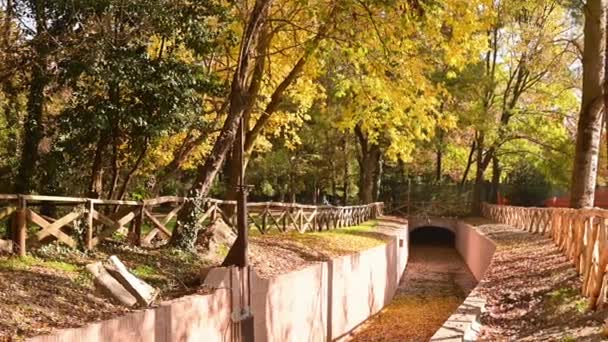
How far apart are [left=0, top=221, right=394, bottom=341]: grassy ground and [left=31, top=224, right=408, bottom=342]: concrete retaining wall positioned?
13.2 inches

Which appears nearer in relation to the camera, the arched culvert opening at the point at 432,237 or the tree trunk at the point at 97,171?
the tree trunk at the point at 97,171

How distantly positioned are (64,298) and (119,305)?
0.74m

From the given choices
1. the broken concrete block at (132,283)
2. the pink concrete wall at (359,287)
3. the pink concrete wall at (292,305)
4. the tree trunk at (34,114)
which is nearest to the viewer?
the broken concrete block at (132,283)

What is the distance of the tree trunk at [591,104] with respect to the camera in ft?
47.2

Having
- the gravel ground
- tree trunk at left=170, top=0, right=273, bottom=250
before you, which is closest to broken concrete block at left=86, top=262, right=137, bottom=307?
tree trunk at left=170, top=0, right=273, bottom=250

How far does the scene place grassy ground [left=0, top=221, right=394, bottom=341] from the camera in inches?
278

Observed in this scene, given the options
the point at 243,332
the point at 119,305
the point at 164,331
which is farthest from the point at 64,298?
the point at 243,332

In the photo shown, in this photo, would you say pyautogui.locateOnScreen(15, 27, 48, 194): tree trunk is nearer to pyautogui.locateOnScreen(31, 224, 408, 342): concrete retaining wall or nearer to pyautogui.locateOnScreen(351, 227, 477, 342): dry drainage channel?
pyautogui.locateOnScreen(31, 224, 408, 342): concrete retaining wall

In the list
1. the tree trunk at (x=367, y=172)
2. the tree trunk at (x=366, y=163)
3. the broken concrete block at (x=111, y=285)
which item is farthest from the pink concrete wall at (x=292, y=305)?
the tree trunk at (x=367, y=172)

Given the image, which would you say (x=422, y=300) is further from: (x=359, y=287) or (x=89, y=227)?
(x=89, y=227)

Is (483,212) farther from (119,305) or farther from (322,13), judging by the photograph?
(119,305)

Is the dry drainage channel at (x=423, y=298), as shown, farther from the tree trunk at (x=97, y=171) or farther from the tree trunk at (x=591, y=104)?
the tree trunk at (x=97, y=171)

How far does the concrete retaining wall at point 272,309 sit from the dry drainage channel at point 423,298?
54 cm

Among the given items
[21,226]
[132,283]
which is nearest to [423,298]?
[132,283]
